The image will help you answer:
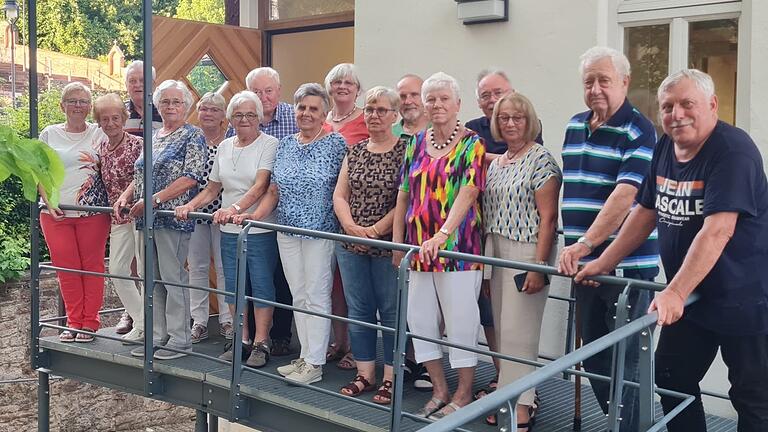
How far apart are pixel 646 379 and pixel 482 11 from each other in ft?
12.1

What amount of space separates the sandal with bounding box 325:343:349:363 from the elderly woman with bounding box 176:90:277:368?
0.39 meters

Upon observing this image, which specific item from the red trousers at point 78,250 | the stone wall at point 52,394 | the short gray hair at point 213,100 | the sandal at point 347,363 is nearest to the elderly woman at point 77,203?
the red trousers at point 78,250

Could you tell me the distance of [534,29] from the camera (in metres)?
6.23

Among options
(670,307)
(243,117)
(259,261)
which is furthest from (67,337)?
(670,307)

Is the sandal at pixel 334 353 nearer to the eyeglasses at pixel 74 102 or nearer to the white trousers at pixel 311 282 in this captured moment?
the white trousers at pixel 311 282

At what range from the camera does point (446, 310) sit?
463 cm

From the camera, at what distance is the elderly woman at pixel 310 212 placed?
204 inches

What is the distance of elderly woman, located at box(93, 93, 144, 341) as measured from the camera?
6.09 m

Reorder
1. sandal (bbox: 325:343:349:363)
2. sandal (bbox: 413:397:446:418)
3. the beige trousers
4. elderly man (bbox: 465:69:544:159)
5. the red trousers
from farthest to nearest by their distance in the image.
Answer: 1. the red trousers
2. sandal (bbox: 325:343:349:363)
3. elderly man (bbox: 465:69:544:159)
4. sandal (bbox: 413:397:446:418)
5. the beige trousers

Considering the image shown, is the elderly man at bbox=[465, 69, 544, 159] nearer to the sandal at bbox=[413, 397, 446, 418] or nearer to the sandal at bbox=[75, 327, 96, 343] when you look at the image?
the sandal at bbox=[413, 397, 446, 418]

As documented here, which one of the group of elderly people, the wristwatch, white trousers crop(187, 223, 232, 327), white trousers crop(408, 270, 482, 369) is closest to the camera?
the wristwatch

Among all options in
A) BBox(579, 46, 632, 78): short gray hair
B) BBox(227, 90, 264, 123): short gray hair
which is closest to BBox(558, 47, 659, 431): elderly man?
BBox(579, 46, 632, 78): short gray hair

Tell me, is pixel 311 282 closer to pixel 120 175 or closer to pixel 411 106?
pixel 411 106

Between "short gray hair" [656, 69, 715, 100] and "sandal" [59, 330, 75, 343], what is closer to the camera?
"short gray hair" [656, 69, 715, 100]
